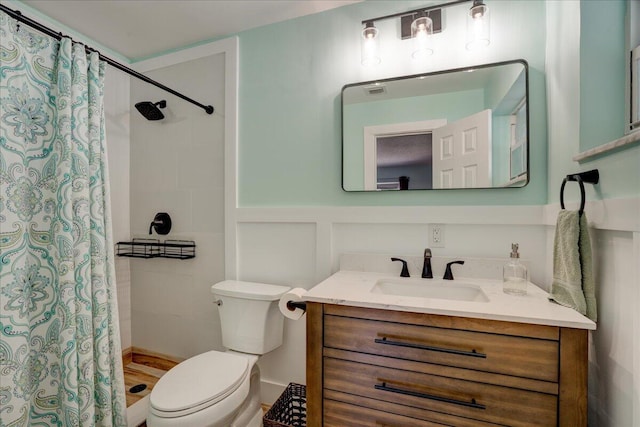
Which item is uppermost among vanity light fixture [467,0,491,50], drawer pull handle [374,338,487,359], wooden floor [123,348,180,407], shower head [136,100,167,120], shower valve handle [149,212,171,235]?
vanity light fixture [467,0,491,50]

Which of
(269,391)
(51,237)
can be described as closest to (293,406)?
(269,391)

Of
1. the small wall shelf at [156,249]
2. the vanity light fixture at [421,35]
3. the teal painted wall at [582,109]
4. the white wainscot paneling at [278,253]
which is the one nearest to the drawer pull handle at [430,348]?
the teal painted wall at [582,109]

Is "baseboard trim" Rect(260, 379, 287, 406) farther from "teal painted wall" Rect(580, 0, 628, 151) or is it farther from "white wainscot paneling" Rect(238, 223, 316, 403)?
"teal painted wall" Rect(580, 0, 628, 151)

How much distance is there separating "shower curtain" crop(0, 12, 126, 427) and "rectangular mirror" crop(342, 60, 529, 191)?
1.27 m

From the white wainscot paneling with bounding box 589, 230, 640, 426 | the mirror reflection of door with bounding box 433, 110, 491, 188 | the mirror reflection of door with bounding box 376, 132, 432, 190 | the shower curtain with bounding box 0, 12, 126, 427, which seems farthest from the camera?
the mirror reflection of door with bounding box 376, 132, 432, 190

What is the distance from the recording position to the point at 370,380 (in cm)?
119

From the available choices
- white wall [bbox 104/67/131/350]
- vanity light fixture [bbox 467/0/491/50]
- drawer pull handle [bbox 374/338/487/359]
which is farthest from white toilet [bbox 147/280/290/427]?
vanity light fixture [bbox 467/0/491/50]

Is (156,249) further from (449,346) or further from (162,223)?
(449,346)

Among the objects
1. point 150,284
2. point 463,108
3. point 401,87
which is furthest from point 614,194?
point 150,284

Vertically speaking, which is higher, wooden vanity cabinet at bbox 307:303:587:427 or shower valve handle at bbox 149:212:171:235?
shower valve handle at bbox 149:212:171:235

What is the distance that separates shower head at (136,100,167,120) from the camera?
2207 millimetres

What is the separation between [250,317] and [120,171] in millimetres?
1605

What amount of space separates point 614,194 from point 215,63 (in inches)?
88.4

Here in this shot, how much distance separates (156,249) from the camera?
234 centimetres
